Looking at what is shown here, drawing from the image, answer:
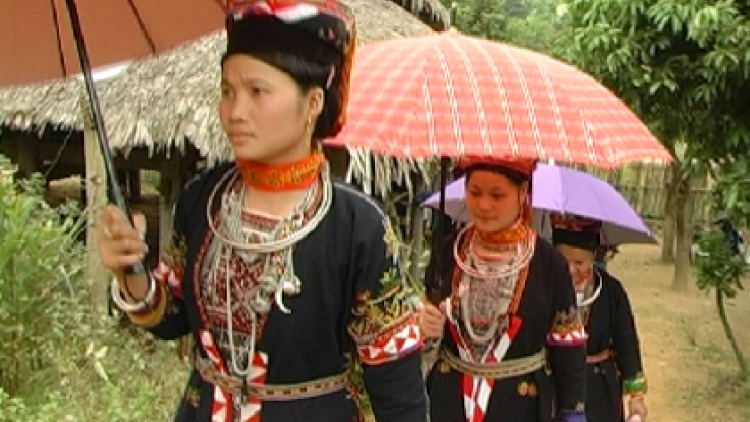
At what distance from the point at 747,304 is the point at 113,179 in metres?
12.6

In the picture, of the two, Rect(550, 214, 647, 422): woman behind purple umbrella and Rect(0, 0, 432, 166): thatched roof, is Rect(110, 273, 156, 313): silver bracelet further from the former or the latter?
Rect(0, 0, 432, 166): thatched roof

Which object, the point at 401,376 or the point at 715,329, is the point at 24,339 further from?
the point at 715,329

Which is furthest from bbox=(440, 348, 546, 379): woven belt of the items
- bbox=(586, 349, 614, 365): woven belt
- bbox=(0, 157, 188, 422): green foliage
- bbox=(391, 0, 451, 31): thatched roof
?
bbox=(391, 0, 451, 31): thatched roof

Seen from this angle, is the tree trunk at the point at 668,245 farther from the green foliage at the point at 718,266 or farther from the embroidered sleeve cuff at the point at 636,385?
the embroidered sleeve cuff at the point at 636,385

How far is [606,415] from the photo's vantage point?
154 inches

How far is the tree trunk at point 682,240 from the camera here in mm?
13141

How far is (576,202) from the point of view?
3.86 m

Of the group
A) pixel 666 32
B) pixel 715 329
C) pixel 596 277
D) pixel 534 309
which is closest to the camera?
pixel 534 309

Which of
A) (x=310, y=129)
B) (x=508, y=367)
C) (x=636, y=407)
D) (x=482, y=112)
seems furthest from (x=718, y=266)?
(x=310, y=129)

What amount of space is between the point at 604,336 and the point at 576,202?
0.57 m

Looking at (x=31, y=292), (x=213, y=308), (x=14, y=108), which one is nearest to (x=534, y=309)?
(x=213, y=308)

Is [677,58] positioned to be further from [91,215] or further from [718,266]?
[91,215]

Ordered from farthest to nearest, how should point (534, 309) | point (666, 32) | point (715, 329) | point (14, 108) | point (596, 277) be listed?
point (715, 329)
point (14, 108)
point (666, 32)
point (596, 277)
point (534, 309)

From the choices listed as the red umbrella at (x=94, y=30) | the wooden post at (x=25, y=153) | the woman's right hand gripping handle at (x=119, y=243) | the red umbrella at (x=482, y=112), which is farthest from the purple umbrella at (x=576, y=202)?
the wooden post at (x=25, y=153)
